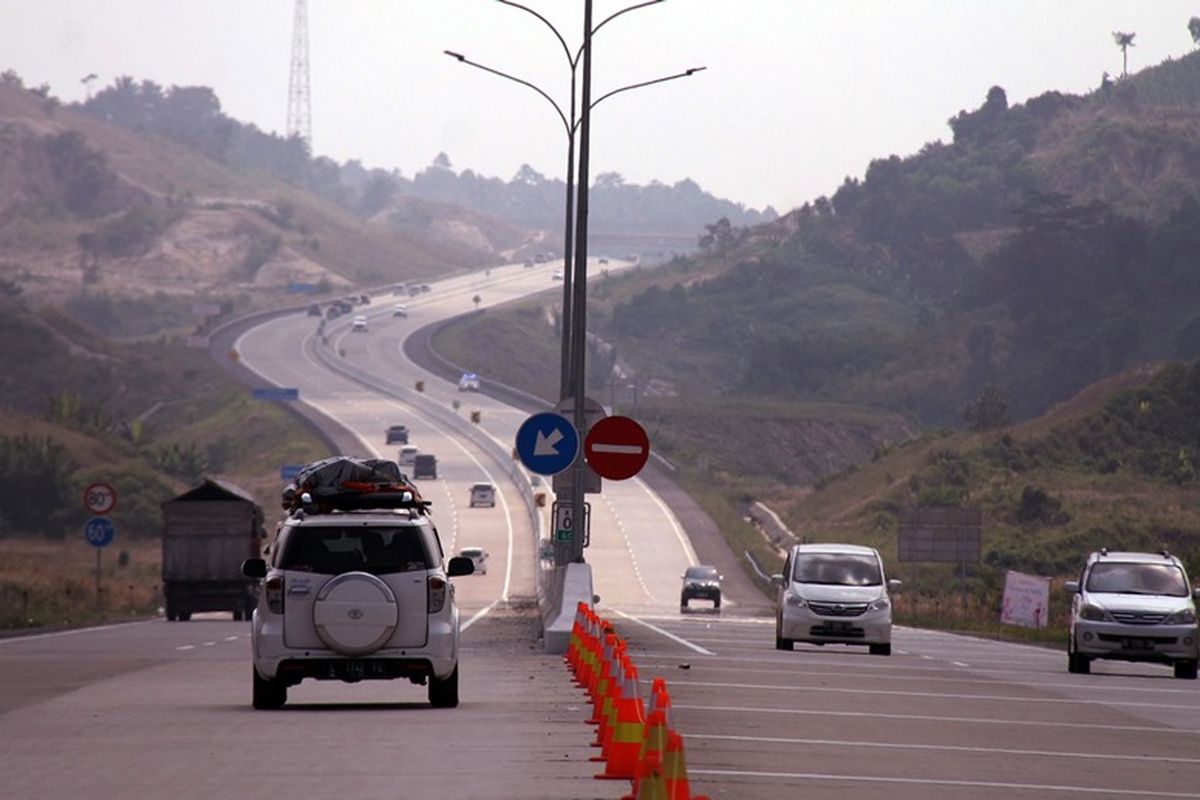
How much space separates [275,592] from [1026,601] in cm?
3963

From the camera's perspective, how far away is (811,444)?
145 meters

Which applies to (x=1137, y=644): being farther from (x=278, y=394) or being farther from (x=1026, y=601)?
(x=278, y=394)

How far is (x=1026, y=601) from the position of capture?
56469 mm

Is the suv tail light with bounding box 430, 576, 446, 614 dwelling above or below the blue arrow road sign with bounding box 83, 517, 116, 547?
above

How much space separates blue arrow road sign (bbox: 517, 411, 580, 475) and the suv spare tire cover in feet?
32.3

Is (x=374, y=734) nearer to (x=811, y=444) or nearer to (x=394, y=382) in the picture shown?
(x=811, y=444)

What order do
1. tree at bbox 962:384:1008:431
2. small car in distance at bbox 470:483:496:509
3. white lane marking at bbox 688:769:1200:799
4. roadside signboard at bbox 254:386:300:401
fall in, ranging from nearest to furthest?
white lane marking at bbox 688:769:1200:799, small car in distance at bbox 470:483:496:509, tree at bbox 962:384:1008:431, roadside signboard at bbox 254:386:300:401

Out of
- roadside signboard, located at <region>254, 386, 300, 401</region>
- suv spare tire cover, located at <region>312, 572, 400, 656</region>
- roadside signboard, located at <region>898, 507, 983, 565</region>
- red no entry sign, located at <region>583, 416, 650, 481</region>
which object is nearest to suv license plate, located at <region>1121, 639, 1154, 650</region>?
red no entry sign, located at <region>583, 416, 650, 481</region>

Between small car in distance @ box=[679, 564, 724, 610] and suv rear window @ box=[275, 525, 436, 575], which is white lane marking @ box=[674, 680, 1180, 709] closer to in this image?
suv rear window @ box=[275, 525, 436, 575]

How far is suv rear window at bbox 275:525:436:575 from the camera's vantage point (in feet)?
63.7

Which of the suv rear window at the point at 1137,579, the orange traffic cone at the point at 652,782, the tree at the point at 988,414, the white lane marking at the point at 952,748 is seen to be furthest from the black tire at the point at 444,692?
the tree at the point at 988,414

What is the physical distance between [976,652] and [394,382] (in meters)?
124

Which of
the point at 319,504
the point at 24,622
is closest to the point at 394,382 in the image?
the point at 24,622

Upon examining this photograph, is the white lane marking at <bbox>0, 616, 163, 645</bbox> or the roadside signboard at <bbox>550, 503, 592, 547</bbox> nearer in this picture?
the roadside signboard at <bbox>550, 503, 592, 547</bbox>
